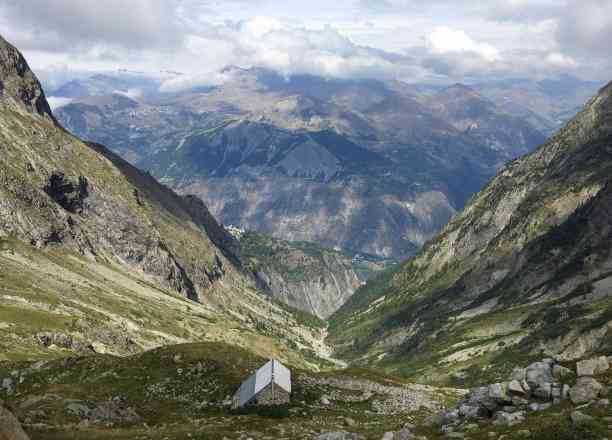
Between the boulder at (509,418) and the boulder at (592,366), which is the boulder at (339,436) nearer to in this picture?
the boulder at (509,418)

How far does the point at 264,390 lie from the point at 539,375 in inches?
1175

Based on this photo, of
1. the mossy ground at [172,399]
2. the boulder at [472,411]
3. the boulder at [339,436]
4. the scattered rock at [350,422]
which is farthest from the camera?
the scattered rock at [350,422]

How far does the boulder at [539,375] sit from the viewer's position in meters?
38.3

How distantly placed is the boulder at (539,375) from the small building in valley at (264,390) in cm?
2848

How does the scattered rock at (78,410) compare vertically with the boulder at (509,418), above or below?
above

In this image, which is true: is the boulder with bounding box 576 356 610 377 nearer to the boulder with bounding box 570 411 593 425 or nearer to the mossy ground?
the boulder with bounding box 570 411 593 425

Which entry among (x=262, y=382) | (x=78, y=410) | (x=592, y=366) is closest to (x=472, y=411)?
(x=592, y=366)

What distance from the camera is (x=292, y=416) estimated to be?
58656 mm

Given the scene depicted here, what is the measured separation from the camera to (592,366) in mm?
38750

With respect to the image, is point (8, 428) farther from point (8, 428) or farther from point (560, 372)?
point (560, 372)

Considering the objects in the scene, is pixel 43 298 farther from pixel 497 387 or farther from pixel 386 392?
pixel 497 387

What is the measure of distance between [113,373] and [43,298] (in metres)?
111

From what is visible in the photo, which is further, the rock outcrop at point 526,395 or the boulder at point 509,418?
the rock outcrop at point 526,395

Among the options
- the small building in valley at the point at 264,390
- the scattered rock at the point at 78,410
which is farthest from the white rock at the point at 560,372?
the scattered rock at the point at 78,410
